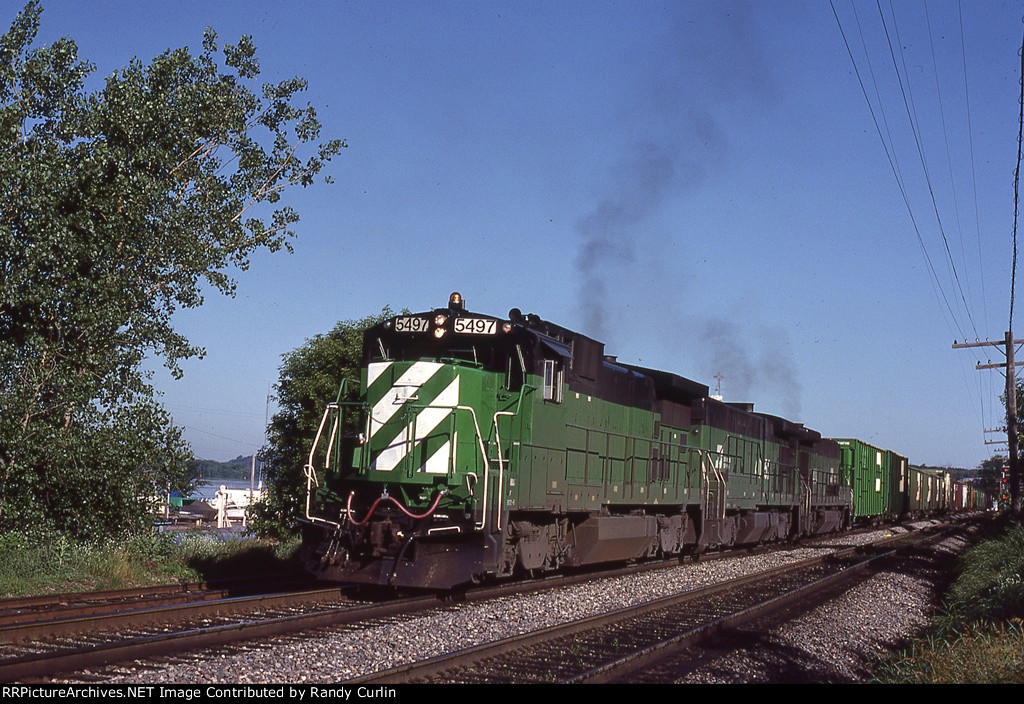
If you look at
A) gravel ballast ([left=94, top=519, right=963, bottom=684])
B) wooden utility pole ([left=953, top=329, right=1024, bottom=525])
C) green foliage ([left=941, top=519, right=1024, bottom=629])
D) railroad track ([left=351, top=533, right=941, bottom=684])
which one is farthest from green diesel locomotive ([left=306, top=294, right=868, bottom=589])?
wooden utility pole ([left=953, top=329, right=1024, bottom=525])

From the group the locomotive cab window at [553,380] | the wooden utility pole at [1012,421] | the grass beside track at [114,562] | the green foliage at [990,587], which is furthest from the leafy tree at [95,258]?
the wooden utility pole at [1012,421]

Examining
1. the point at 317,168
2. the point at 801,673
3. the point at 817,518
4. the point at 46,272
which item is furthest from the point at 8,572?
the point at 817,518

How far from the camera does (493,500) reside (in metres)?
10.3

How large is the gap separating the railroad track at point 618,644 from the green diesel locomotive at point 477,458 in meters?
1.64

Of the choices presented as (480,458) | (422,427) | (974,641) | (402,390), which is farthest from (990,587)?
(402,390)

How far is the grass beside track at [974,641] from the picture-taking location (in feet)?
22.2

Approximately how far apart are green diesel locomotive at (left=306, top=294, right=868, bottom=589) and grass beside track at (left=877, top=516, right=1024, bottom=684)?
13.9ft

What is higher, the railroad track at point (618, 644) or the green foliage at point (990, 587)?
the green foliage at point (990, 587)

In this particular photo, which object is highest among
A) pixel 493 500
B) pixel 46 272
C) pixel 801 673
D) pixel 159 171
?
pixel 159 171

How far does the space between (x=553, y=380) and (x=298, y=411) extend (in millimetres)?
9611

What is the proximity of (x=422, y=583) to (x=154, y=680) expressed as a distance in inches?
154

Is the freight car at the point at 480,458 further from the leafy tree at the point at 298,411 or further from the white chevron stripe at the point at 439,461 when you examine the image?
the leafy tree at the point at 298,411

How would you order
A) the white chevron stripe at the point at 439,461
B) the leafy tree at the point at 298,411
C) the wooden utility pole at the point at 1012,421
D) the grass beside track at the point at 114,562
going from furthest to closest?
the wooden utility pole at the point at 1012,421 → the leafy tree at the point at 298,411 → the grass beside track at the point at 114,562 → the white chevron stripe at the point at 439,461

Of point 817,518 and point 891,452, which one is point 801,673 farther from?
point 891,452
